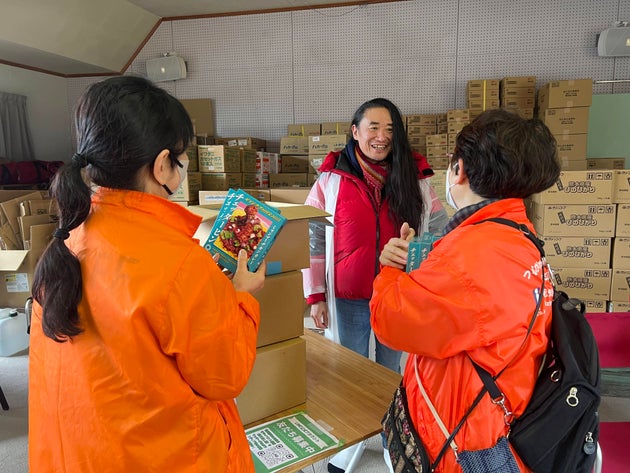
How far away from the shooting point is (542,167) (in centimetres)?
92

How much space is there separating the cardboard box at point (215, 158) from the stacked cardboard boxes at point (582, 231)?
264cm

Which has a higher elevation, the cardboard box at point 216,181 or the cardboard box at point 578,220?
the cardboard box at point 216,181

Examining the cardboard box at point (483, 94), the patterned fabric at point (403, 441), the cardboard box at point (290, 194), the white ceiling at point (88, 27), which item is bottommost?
the patterned fabric at point (403, 441)

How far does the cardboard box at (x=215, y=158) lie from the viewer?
3.94 metres

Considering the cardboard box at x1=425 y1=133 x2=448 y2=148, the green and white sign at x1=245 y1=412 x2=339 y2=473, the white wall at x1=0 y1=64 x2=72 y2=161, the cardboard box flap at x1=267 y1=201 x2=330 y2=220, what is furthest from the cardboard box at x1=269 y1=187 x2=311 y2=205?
the white wall at x1=0 y1=64 x2=72 y2=161

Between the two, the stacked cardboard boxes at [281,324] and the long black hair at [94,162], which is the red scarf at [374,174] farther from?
the long black hair at [94,162]

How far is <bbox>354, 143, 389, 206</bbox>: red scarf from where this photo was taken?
1.75 m

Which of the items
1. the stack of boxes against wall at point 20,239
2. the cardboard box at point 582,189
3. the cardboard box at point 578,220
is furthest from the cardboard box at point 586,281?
the stack of boxes against wall at point 20,239

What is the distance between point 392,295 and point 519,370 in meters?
0.28

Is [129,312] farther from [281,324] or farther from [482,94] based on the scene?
[482,94]

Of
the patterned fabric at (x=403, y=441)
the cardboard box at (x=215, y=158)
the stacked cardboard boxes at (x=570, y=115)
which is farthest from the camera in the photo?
the stacked cardboard boxes at (x=570, y=115)

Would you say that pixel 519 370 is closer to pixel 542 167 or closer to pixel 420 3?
pixel 542 167

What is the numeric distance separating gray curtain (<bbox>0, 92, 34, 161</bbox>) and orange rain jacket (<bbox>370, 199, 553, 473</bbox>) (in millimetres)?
5780

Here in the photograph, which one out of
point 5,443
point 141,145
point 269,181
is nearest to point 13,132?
point 269,181
